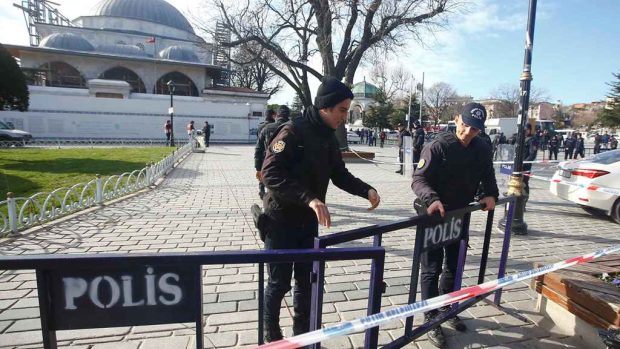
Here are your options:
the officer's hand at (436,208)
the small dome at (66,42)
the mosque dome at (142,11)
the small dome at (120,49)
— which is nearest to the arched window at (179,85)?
the small dome at (120,49)

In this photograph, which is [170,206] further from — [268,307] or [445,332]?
[445,332]

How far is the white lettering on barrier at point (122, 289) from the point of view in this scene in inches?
62.0

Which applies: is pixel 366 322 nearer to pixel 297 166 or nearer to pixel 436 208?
pixel 297 166

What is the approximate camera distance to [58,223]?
578 cm

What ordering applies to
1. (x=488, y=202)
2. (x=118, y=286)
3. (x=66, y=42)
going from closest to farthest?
1. (x=118, y=286)
2. (x=488, y=202)
3. (x=66, y=42)

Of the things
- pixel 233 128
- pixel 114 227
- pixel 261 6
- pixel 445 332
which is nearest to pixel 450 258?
pixel 445 332

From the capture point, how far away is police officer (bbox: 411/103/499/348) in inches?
115

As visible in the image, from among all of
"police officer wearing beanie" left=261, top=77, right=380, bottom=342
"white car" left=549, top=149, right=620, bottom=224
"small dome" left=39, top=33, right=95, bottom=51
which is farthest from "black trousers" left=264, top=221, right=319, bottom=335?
"small dome" left=39, top=33, right=95, bottom=51

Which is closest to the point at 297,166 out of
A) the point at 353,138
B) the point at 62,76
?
the point at 353,138

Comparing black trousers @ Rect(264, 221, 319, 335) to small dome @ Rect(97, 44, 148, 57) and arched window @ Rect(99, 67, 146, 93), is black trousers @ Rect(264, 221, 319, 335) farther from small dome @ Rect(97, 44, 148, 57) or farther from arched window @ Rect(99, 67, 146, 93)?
small dome @ Rect(97, 44, 148, 57)

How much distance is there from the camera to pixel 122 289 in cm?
161

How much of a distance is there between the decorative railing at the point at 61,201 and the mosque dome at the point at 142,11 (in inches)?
1914

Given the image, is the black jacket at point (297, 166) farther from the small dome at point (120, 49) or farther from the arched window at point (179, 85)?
the small dome at point (120, 49)

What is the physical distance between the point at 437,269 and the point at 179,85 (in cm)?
4979
